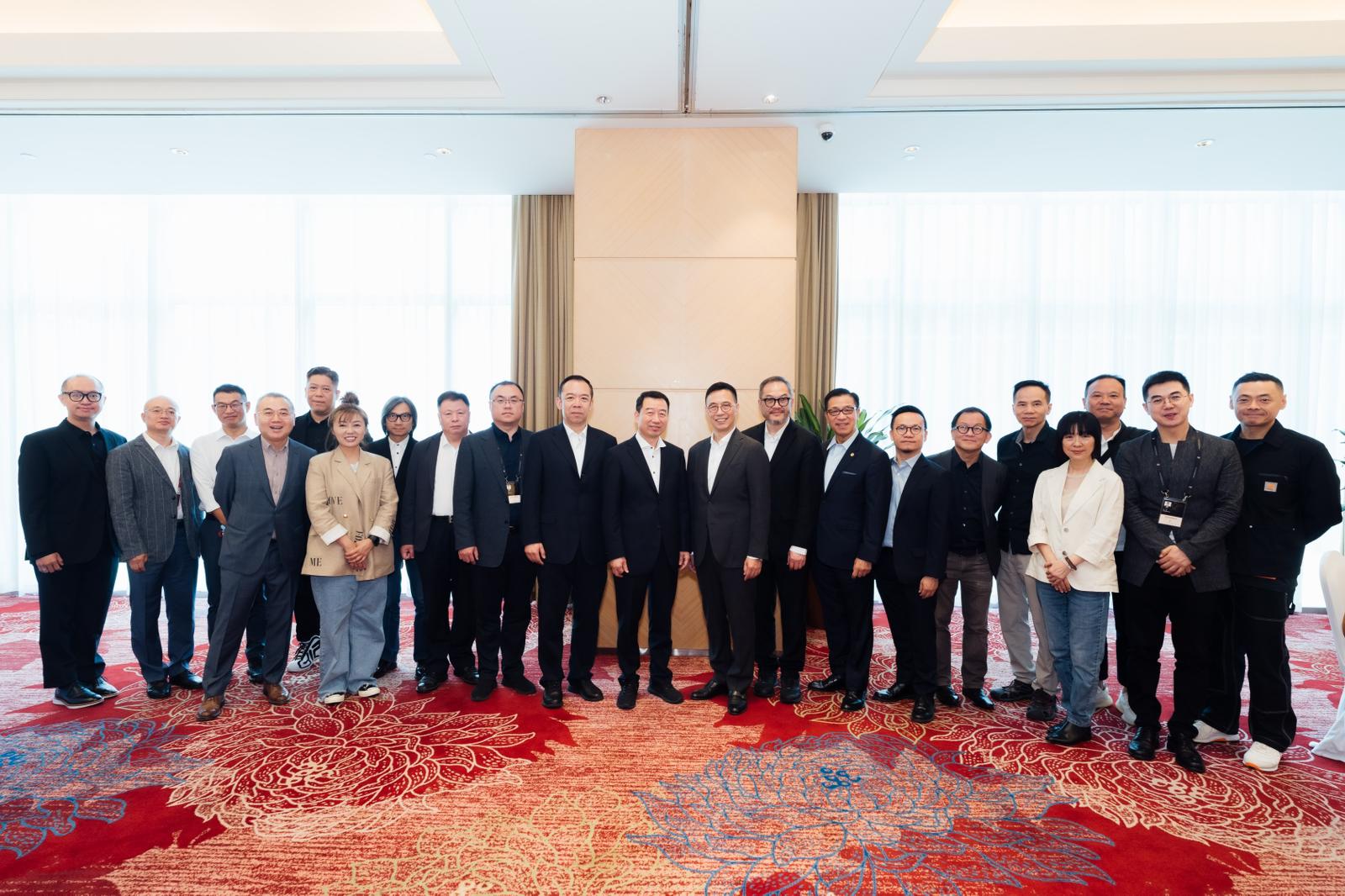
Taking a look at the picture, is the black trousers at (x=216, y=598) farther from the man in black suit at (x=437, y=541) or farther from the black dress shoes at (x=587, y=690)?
the black dress shoes at (x=587, y=690)

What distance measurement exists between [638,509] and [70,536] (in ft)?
9.94

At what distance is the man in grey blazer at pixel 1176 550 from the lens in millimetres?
2809

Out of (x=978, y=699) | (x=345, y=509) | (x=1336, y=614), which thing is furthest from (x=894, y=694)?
(x=345, y=509)

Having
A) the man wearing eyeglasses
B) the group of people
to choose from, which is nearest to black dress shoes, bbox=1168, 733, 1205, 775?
the group of people

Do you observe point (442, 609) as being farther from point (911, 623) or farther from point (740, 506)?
point (911, 623)

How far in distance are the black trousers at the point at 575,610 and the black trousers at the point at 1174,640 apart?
8.72 feet

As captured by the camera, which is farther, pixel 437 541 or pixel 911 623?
pixel 437 541

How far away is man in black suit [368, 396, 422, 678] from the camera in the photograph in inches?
146

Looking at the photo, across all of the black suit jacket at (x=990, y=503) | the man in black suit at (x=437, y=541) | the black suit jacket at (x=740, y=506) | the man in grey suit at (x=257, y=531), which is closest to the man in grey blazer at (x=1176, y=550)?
the black suit jacket at (x=990, y=503)

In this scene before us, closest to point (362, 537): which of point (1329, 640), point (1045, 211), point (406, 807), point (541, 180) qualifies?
point (406, 807)

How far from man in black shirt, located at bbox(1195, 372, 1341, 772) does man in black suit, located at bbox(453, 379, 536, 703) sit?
348 cm

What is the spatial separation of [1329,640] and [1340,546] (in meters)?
1.41

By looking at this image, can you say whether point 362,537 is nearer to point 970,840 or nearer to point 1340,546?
point 970,840

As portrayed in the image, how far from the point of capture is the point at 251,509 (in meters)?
3.28
